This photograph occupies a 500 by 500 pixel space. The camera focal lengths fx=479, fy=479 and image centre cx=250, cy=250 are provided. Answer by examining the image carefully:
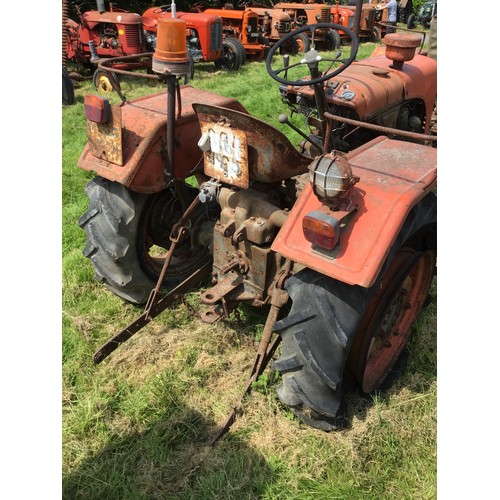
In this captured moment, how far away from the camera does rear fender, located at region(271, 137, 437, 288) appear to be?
1776 mm

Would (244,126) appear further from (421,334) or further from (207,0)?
(207,0)

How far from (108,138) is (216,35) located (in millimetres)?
8724

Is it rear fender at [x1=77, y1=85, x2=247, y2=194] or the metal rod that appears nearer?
the metal rod

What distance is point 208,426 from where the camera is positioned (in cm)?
234

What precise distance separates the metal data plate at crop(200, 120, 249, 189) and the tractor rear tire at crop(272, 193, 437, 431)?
0.59m

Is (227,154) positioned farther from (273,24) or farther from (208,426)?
(273,24)

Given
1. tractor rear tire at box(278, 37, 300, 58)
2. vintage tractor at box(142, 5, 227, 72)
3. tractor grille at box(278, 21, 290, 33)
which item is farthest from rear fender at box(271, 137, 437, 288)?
tractor rear tire at box(278, 37, 300, 58)

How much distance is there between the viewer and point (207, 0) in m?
15.6

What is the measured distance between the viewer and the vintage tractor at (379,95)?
12.6ft

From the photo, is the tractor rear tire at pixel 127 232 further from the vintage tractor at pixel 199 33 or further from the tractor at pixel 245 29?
the tractor at pixel 245 29

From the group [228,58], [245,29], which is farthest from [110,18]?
[245,29]

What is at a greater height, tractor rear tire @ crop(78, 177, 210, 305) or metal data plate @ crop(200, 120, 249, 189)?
metal data plate @ crop(200, 120, 249, 189)

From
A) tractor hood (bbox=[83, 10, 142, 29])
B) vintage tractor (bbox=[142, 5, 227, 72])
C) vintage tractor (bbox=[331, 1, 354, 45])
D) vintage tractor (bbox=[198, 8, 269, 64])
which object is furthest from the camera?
vintage tractor (bbox=[331, 1, 354, 45])

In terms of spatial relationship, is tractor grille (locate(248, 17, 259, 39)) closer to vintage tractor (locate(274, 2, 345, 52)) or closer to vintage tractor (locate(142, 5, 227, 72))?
vintage tractor (locate(274, 2, 345, 52))
